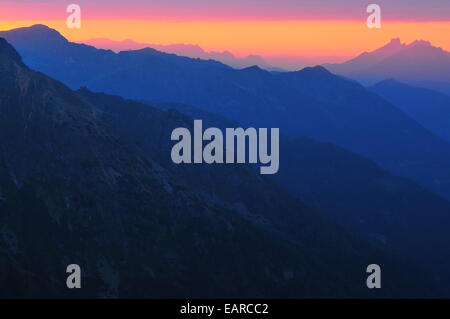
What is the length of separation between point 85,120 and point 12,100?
22.6 metres

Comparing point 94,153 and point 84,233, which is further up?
point 94,153

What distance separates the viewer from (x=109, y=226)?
494 feet

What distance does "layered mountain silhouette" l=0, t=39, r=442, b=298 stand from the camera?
137 metres

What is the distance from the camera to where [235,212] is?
7382 inches

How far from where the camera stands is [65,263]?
135750 mm

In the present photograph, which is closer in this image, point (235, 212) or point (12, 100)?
point (12, 100)

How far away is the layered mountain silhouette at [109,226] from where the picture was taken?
137 m
